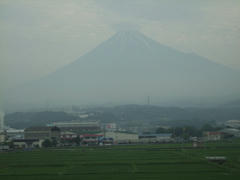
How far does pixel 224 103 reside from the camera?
9525 centimetres

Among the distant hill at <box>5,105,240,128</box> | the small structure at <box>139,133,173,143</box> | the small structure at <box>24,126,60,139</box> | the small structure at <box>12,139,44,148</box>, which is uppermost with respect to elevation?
the distant hill at <box>5,105,240,128</box>

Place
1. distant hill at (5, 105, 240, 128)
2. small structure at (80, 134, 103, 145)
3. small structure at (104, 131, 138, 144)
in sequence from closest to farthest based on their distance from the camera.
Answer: small structure at (80, 134, 103, 145), small structure at (104, 131, 138, 144), distant hill at (5, 105, 240, 128)

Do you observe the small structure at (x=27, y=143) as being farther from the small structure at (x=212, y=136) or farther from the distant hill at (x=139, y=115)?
the distant hill at (x=139, y=115)

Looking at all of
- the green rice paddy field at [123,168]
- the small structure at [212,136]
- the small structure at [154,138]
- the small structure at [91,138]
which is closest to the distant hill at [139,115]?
the small structure at [91,138]

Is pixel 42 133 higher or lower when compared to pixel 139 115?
lower

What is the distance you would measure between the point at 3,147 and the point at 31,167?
14.3 meters

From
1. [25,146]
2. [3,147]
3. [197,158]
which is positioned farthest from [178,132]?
[197,158]

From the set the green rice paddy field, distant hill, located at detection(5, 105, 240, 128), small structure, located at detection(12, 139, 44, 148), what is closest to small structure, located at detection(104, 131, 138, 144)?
small structure, located at detection(12, 139, 44, 148)

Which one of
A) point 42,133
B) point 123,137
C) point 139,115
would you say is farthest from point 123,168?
point 139,115

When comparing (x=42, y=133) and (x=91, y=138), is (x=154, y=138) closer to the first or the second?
(x=91, y=138)

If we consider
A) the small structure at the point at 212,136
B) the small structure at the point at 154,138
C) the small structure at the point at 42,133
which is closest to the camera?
the small structure at the point at 212,136

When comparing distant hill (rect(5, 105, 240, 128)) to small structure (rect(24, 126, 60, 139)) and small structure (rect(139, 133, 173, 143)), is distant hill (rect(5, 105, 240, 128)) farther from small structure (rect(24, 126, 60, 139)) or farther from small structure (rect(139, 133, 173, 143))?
small structure (rect(139, 133, 173, 143))

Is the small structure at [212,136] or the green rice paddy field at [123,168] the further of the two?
the small structure at [212,136]

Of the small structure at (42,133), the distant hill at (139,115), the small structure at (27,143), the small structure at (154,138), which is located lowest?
the small structure at (27,143)
